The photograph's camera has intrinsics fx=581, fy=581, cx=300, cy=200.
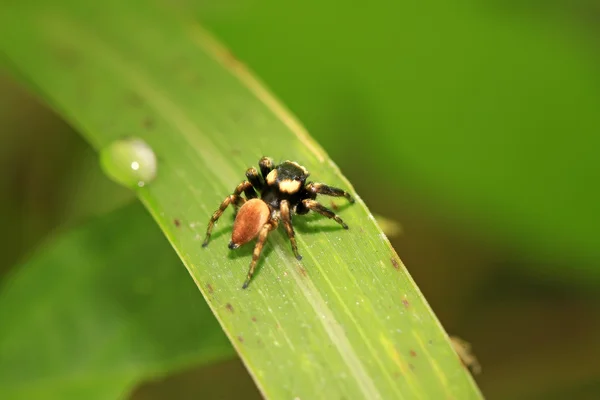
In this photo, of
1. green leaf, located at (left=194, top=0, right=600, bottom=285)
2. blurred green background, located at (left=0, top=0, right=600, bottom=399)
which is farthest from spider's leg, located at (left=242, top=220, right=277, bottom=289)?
green leaf, located at (left=194, top=0, right=600, bottom=285)

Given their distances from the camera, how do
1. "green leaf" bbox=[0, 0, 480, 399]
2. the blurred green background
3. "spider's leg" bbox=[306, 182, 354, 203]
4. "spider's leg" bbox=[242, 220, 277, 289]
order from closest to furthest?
"green leaf" bbox=[0, 0, 480, 399] < "spider's leg" bbox=[242, 220, 277, 289] < "spider's leg" bbox=[306, 182, 354, 203] < the blurred green background

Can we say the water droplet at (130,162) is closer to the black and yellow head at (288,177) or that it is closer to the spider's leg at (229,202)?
the spider's leg at (229,202)

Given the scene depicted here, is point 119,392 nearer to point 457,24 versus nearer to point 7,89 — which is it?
point 7,89

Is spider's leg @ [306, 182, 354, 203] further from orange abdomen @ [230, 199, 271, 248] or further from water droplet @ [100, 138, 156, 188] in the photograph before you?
water droplet @ [100, 138, 156, 188]

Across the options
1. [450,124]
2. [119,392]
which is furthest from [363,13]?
[119,392]

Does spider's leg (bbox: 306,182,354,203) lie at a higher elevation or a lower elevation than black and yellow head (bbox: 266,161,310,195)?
lower

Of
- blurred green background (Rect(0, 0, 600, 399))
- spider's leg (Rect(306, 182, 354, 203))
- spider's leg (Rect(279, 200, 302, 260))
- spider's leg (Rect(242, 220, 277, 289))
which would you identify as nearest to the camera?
spider's leg (Rect(242, 220, 277, 289))
